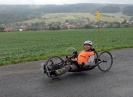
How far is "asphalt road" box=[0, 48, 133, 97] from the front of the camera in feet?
20.8

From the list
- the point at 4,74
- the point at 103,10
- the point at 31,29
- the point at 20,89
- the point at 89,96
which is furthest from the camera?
the point at 103,10

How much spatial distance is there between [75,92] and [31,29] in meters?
51.7

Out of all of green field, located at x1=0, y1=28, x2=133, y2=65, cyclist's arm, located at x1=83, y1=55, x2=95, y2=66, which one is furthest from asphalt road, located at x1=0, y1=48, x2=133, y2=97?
green field, located at x1=0, y1=28, x2=133, y2=65

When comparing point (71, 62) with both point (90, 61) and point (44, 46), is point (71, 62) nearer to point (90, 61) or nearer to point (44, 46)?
point (90, 61)

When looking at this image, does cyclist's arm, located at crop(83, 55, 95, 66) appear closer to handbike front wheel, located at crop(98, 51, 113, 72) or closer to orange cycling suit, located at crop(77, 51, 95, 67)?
orange cycling suit, located at crop(77, 51, 95, 67)

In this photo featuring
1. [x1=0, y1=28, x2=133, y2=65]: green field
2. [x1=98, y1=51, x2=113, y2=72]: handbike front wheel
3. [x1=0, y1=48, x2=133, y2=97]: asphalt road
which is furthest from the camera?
[x1=0, y1=28, x2=133, y2=65]: green field

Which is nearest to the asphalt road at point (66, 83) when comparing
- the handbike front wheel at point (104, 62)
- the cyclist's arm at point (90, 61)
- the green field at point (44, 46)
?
the handbike front wheel at point (104, 62)

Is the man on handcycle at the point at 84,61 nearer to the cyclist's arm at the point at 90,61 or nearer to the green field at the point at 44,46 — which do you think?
the cyclist's arm at the point at 90,61

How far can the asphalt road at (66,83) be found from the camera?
250 inches

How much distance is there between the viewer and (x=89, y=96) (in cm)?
616

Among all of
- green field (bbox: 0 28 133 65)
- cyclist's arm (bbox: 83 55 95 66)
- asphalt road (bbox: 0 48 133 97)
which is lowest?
green field (bbox: 0 28 133 65)

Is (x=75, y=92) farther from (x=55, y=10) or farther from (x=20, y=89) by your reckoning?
(x=55, y=10)

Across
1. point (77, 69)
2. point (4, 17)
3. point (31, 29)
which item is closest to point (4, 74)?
point (77, 69)

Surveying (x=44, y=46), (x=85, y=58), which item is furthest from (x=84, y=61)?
(x=44, y=46)
